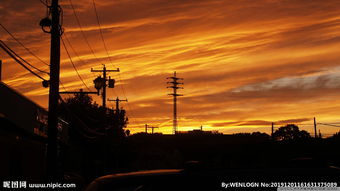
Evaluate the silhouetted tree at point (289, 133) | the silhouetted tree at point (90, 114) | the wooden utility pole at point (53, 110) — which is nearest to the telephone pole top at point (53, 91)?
the wooden utility pole at point (53, 110)

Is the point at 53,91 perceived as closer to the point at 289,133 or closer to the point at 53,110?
the point at 53,110

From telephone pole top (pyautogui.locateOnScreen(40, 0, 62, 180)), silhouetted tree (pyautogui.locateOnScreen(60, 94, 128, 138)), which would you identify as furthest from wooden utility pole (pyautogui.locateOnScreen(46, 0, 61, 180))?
silhouetted tree (pyautogui.locateOnScreen(60, 94, 128, 138))

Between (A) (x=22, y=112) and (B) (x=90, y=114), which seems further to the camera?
(B) (x=90, y=114)

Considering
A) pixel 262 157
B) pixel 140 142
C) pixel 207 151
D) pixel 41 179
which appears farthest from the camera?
pixel 140 142

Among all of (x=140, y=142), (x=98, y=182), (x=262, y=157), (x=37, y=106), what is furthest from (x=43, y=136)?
(x=140, y=142)

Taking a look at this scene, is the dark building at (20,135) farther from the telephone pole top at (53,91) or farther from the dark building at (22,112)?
the telephone pole top at (53,91)

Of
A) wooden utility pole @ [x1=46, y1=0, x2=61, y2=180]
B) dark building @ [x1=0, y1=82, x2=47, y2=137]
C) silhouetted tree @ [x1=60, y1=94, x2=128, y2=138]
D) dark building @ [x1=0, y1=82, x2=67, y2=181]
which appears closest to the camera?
wooden utility pole @ [x1=46, y1=0, x2=61, y2=180]

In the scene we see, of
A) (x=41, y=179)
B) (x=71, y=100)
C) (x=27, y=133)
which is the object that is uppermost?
(x=71, y=100)

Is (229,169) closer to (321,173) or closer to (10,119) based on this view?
(321,173)

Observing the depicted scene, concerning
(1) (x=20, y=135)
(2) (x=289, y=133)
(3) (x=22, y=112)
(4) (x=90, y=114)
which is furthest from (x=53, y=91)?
(2) (x=289, y=133)

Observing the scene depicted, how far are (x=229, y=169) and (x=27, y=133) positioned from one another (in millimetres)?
21021

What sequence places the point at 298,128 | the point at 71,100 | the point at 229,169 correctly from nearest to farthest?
the point at 229,169
the point at 71,100
the point at 298,128

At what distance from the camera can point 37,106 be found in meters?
28.2

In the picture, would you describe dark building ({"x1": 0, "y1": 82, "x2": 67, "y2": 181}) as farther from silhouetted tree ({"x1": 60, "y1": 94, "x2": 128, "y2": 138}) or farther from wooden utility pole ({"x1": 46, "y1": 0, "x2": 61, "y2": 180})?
silhouetted tree ({"x1": 60, "y1": 94, "x2": 128, "y2": 138})
